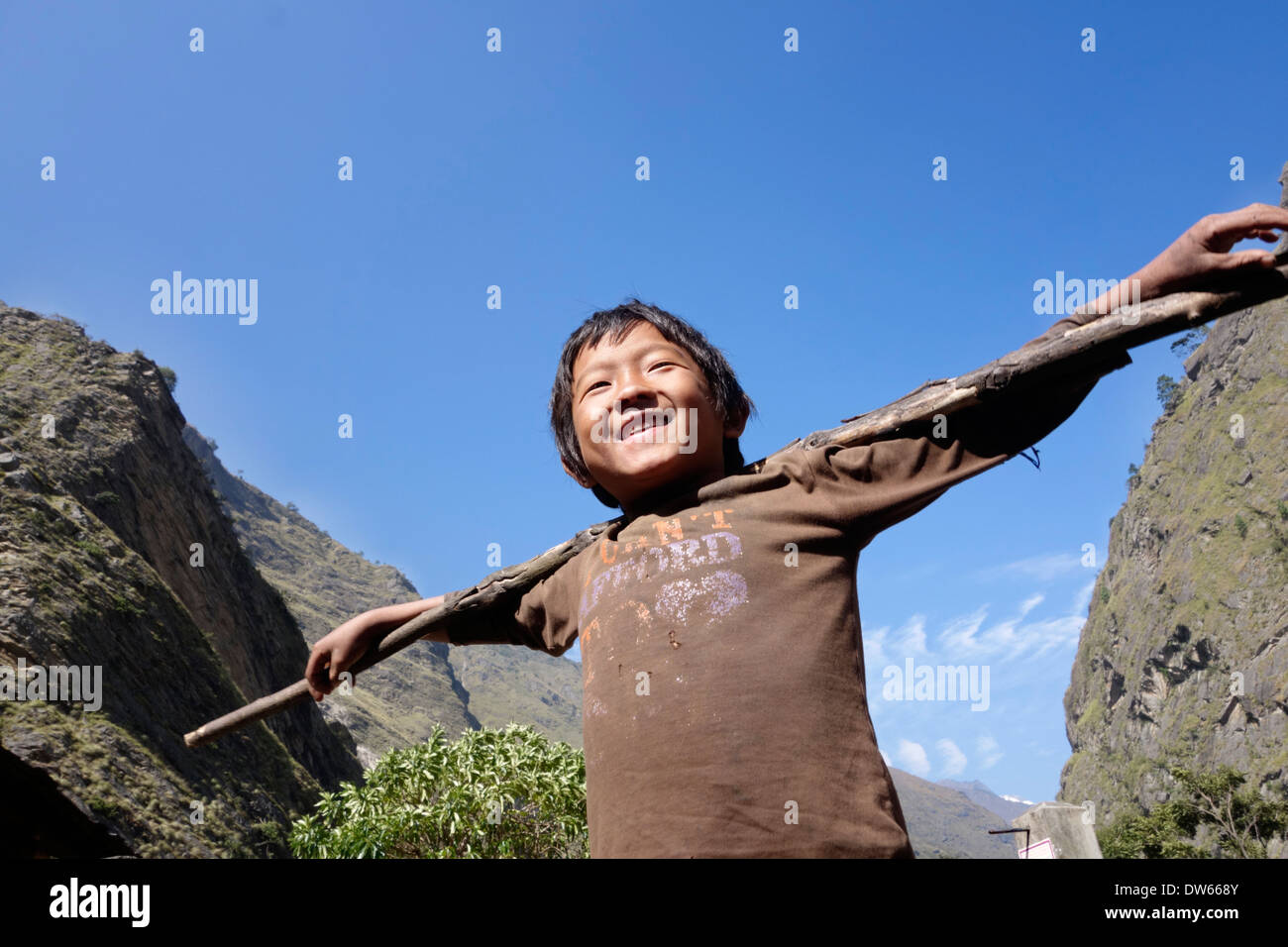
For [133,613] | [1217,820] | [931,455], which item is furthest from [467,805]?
[1217,820]

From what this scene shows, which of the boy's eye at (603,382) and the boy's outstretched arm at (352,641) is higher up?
the boy's eye at (603,382)

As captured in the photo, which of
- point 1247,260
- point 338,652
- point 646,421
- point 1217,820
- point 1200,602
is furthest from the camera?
point 1200,602

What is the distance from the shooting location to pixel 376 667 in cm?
6097

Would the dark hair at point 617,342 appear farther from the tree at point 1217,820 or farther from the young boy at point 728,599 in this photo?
the tree at point 1217,820

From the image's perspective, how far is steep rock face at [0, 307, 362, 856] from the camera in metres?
15.7

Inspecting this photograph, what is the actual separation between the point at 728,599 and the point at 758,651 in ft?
0.46

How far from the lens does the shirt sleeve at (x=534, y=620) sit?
243 centimetres

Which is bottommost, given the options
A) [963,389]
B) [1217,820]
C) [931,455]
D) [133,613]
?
[1217,820]

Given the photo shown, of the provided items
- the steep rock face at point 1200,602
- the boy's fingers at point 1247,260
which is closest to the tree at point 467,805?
the boy's fingers at point 1247,260

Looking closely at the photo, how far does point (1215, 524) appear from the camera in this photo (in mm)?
65750

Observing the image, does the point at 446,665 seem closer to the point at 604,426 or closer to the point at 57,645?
the point at 57,645

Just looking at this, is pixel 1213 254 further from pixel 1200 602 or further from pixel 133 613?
pixel 1200 602
